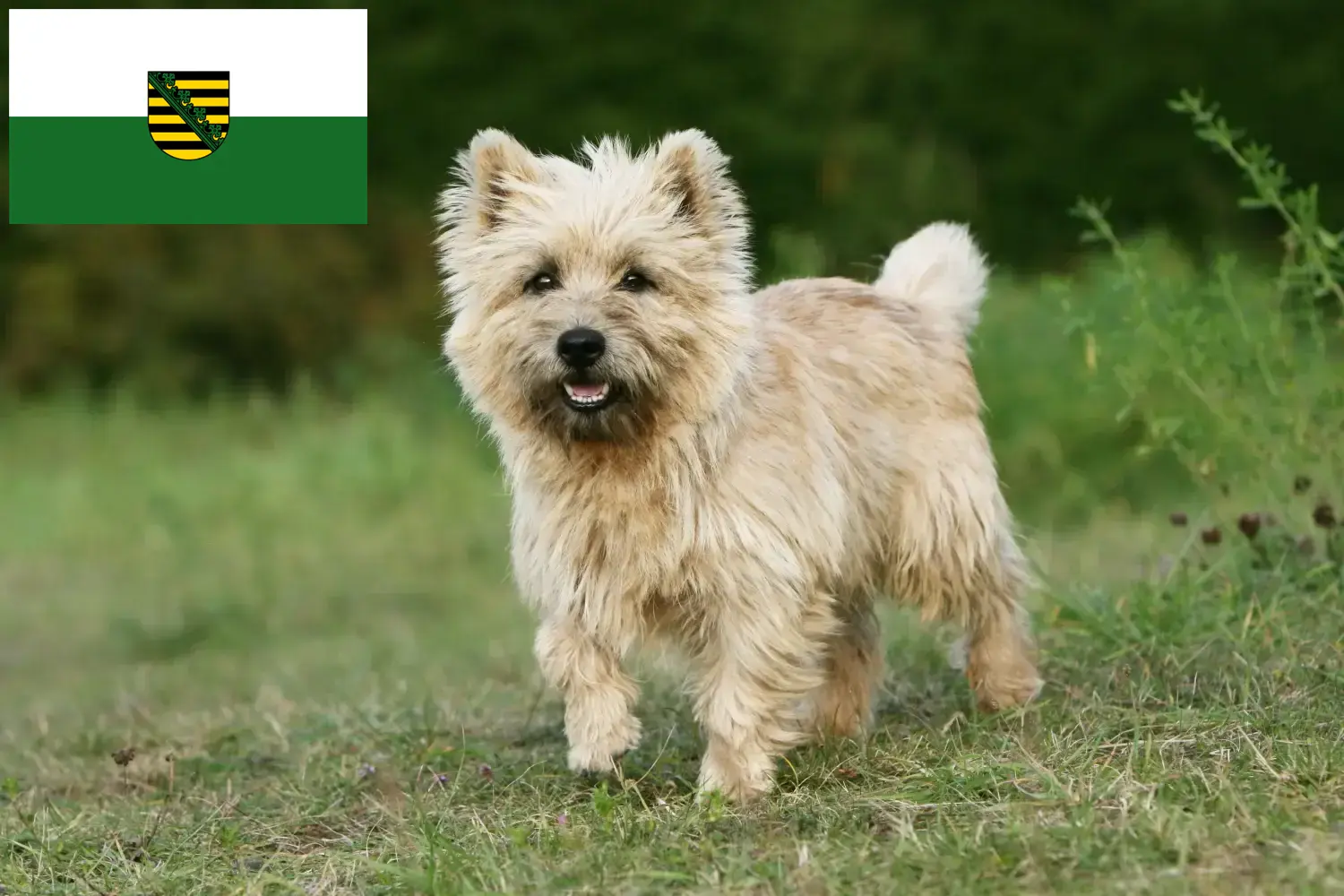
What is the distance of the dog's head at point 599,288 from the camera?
405 cm

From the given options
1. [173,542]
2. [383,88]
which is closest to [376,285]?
[383,88]

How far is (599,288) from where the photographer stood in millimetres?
4129

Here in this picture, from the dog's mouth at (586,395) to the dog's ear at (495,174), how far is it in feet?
1.71

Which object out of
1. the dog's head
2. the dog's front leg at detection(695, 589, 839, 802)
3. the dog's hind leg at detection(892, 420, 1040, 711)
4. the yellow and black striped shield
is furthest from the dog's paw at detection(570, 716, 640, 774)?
the yellow and black striped shield

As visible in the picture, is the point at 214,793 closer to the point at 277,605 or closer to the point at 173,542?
the point at 277,605

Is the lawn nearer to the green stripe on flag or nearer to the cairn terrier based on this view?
the cairn terrier

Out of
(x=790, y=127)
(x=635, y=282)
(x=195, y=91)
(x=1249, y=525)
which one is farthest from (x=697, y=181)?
(x=790, y=127)

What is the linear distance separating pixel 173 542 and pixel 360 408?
2771 millimetres

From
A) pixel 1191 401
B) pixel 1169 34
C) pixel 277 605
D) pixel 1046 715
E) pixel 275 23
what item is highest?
pixel 1169 34

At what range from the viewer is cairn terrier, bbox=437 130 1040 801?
4121 mm

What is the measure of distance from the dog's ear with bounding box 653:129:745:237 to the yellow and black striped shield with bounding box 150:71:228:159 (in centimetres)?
419

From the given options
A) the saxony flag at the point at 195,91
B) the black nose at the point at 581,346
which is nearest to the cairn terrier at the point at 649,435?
the black nose at the point at 581,346

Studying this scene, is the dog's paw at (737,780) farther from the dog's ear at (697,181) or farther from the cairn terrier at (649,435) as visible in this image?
the dog's ear at (697,181)

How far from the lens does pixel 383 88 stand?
1602cm
